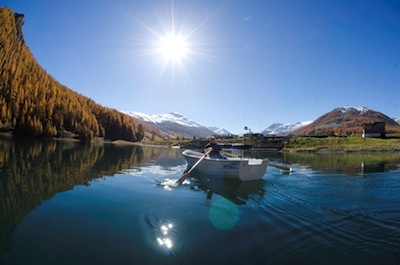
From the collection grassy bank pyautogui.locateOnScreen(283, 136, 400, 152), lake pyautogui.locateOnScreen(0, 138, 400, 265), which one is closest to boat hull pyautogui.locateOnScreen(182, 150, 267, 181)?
lake pyautogui.locateOnScreen(0, 138, 400, 265)

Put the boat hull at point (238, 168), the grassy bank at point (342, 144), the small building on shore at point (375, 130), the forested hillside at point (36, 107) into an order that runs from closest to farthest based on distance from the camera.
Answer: the boat hull at point (238, 168) → the grassy bank at point (342, 144) → the small building on shore at point (375, 130) → the forested hillside at point (36, 107)

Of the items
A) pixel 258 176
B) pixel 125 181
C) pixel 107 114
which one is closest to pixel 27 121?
pixel 107 114

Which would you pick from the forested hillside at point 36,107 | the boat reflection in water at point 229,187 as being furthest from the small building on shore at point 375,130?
the forested hillside at point 36,107

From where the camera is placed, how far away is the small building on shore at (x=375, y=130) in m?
94.9

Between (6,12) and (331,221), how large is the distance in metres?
245

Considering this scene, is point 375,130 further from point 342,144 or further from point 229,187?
point 229,187

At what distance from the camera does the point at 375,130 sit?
96.6m

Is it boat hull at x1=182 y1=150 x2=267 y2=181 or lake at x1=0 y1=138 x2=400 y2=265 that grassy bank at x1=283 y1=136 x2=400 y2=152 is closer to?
boat hull at x1=182 y1=150 x2=267 y2=181

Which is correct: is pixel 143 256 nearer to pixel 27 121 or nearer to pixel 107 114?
pixel 27 121

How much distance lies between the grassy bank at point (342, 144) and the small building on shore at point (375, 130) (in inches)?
271

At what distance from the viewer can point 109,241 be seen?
809 centimetres

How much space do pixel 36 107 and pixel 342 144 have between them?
121438 mm

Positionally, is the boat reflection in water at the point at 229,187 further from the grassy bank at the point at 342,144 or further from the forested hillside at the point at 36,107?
the forested hillside at the point at 36,107

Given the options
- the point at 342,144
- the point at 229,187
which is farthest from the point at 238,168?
the point at 342,144
